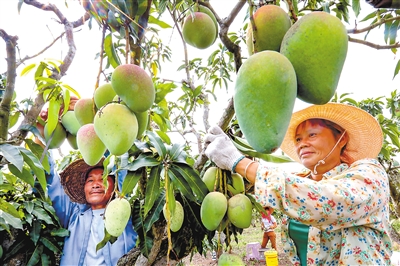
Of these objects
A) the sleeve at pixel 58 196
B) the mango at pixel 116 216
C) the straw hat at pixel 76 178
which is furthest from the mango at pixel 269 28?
the sleeve at pixel 58 196

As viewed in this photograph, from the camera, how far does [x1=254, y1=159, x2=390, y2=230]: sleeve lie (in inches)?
43.3

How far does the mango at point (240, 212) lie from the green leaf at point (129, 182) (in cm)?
39

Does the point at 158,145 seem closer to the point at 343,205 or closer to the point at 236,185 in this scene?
the point at 236,185

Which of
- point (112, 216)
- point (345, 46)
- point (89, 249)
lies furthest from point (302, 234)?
point (89, 249)

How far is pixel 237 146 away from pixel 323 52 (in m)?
0.92

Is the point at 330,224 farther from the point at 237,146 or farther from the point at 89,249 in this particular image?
the point at 89,249

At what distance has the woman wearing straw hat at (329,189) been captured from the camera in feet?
3.66

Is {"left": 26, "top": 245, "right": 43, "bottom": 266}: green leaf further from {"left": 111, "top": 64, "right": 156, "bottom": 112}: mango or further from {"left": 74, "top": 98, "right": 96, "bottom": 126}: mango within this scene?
{"left": 111, "top": 64, "right": 156, "bottom": 112}: mango

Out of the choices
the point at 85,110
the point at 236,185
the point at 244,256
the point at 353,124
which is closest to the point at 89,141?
the point at 85,110

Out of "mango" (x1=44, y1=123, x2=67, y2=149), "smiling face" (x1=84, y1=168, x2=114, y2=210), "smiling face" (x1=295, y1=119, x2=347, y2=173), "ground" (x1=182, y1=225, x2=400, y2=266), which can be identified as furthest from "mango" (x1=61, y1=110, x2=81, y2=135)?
"ground" (x1=182, y1=225, x2=400, y2=266)

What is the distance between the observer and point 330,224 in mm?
1153

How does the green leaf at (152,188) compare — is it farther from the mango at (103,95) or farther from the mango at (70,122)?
the mango at (103,95)

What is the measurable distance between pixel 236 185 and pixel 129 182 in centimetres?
44

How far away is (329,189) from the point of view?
43.8 inches
